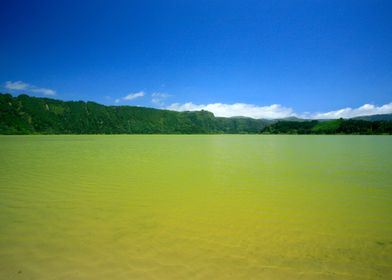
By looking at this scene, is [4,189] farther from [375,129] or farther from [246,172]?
[375,129]

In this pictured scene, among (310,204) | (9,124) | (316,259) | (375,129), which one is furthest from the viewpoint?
(375,129)

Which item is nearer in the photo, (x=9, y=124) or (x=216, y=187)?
(x=216, y=187)

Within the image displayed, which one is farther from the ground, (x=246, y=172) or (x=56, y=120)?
(x=56, y=120)

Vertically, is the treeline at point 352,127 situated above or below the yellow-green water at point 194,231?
above

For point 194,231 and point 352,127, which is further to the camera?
point 352,127

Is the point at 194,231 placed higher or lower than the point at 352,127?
lower

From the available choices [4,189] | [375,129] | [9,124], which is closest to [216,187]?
[4,189]

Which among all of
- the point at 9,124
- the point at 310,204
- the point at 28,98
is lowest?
the point at 310,204

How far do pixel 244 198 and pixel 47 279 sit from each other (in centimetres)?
647

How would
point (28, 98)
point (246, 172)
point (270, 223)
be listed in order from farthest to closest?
point (28, 98)
point (246, 172)
point (270, 223)

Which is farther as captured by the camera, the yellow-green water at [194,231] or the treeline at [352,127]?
the treeline at [352,127]

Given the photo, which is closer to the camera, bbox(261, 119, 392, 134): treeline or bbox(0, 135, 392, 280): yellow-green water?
bbox(0, 135, 392, 280): yellow-green water

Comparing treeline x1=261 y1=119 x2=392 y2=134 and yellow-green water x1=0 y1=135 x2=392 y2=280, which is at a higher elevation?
treeline x1=261 y1=119 x2=392 y2=134

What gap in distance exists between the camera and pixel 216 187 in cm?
1048
